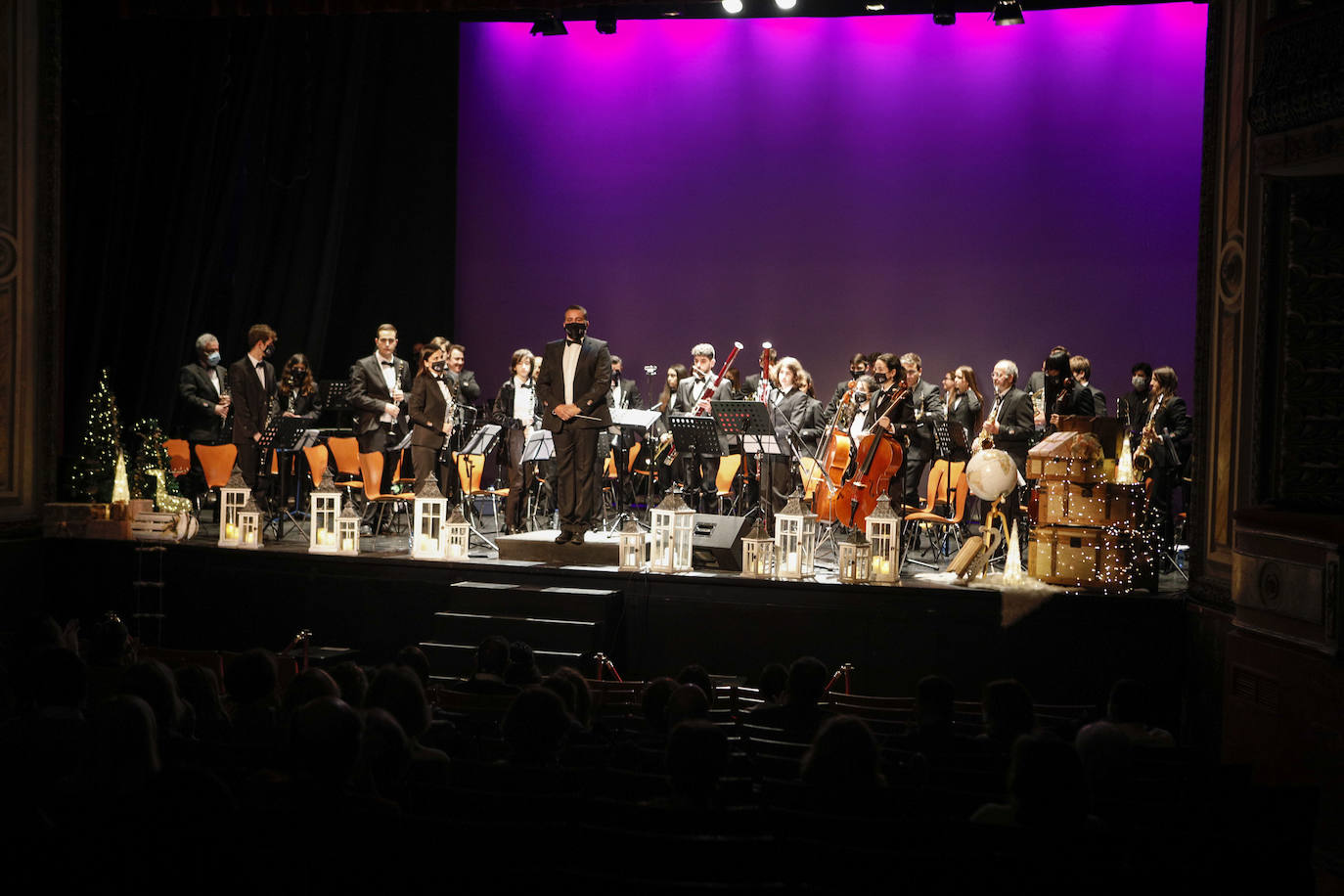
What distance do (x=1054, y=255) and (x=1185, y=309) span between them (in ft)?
4.48

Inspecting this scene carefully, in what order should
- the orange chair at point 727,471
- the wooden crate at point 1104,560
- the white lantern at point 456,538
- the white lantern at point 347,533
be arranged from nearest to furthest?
the wooden crate at point 1104,560 → the white lantern at point 456,538 → the white lantern at point 347,533 → the orange chair at point 727,471

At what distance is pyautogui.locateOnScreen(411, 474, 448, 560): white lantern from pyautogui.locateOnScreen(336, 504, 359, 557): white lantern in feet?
1.32

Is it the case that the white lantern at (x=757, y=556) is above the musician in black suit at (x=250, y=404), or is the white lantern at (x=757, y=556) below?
below

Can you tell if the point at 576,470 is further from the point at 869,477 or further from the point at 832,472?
the point at 869,477

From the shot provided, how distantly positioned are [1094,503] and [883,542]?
1296 millimetres

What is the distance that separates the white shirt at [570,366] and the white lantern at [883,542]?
7.44 ft

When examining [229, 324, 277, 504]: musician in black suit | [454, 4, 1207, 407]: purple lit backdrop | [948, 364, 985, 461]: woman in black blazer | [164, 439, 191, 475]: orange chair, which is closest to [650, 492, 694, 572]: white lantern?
[948, 364, 985, 461]: woman in black blazer

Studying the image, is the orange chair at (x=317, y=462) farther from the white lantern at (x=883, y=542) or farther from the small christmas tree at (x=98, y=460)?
the white lantern at (x=883, y=542)

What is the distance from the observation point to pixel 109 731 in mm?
3465

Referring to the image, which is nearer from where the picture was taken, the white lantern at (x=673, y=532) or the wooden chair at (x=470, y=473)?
the white lantern at (x=673, y=532)

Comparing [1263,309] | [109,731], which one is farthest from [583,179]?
[109,731]

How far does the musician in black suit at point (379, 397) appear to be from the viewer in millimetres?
10039

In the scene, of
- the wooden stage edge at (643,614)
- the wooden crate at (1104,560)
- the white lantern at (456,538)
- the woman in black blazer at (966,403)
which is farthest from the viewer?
the woman in black blazer at (966,403)

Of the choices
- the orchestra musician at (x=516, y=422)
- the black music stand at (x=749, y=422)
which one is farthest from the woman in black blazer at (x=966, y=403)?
the orchestra musician at (x=516, y=422)
